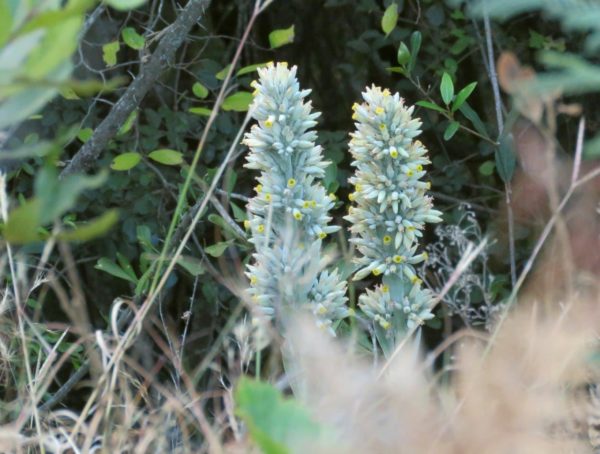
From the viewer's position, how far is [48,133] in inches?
114

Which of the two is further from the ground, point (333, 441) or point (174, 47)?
point (174, 47)

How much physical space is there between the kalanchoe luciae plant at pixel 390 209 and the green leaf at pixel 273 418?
0.63m

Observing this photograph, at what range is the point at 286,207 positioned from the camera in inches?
56.7

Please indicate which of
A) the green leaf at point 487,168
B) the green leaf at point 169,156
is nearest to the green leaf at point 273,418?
the green leaf at point 169,156

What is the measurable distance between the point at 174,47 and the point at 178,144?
789 millimetres

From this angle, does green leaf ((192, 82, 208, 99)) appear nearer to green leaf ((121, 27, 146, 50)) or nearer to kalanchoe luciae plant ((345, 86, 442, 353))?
green leaf ((121, 27, 146, 50))

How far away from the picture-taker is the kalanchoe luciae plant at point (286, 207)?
4.53 ft

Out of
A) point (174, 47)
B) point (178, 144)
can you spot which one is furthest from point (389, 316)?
point (178, 144)

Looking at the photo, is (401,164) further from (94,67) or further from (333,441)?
(94,67)

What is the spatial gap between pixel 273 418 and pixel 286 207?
0.62 m

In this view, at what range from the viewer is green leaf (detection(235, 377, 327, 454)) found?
0.83 m

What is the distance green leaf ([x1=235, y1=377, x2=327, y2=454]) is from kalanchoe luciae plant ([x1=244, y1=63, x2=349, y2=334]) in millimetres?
494

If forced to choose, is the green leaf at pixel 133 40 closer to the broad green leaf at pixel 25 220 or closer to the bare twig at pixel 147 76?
the bare twig at pixel 147 76

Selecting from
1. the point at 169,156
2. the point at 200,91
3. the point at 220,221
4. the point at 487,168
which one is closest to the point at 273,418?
the point at 220,221
